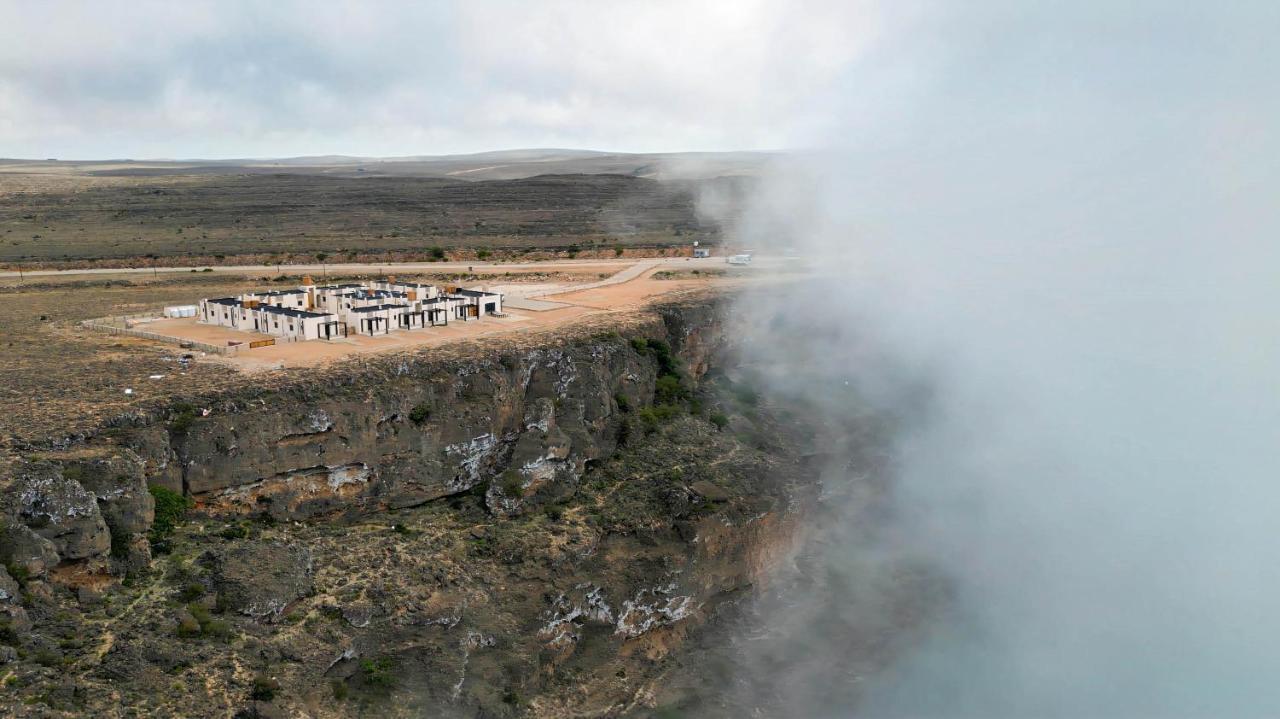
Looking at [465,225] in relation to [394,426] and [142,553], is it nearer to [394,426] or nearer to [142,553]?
[394,426]

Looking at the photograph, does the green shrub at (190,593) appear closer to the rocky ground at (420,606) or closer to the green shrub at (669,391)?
the rocky ground at (420,606)

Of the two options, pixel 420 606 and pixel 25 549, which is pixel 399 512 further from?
pixel 25 549

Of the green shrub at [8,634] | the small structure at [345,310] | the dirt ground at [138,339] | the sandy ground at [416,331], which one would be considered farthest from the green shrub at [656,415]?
the green shrub at [8,634]

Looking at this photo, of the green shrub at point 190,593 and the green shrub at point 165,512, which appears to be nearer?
the green shrub at point 190,593

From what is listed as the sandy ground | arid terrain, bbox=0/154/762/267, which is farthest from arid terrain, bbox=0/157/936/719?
arid terrain, bbox=0/154/762/267

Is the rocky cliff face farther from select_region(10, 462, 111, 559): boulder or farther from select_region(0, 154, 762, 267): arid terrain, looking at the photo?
select_region(0, 154, 762, 267): arid terrain

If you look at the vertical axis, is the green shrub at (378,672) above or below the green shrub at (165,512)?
below

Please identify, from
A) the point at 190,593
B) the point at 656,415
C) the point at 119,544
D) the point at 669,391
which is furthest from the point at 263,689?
the point at 669,391

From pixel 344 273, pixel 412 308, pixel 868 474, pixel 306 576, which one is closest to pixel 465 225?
pixel 344 273
